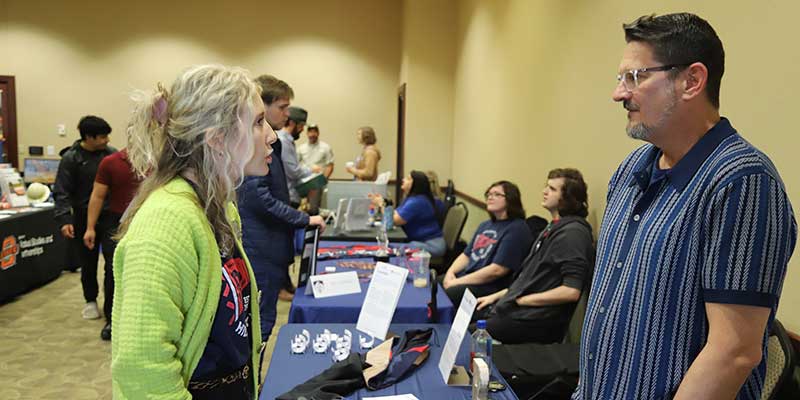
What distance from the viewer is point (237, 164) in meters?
1.10

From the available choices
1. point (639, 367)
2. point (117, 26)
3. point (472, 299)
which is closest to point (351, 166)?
point (117, 26)

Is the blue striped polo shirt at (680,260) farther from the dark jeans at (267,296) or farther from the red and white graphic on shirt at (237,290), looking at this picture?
the dark jeans at (267,296)

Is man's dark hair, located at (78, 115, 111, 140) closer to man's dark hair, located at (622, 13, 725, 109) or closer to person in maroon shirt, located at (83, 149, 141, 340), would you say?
person in maroon shirt, located at (83, 149, 141, 340)

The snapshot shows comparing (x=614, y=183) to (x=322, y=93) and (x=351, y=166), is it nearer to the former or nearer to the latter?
(x=351, y=166)

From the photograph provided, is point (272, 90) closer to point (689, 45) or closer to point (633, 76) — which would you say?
point (633, 76)

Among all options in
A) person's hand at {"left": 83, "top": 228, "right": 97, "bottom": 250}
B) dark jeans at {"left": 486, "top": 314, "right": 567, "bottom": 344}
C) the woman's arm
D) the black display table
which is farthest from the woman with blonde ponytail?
the woman's arm

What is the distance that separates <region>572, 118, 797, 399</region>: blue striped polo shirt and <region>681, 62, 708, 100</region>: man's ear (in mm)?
81

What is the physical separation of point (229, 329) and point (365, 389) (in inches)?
24.6

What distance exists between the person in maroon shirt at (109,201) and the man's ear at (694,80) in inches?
114

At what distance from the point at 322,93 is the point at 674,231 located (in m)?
7.37

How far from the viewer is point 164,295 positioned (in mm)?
944

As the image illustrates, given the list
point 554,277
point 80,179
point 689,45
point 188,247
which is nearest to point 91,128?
point 80,179

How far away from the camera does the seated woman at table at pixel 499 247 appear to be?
317 cm

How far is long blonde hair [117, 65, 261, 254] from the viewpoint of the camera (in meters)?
1.04
